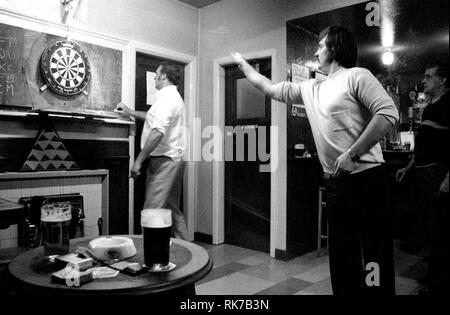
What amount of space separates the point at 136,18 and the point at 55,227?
2817 millimetres

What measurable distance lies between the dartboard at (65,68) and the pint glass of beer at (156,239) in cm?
223

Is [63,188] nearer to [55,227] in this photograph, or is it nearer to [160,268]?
[55,227]

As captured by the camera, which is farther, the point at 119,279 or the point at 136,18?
the point at 136,18

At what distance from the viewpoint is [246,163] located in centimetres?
387

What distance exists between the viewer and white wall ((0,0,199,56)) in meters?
2.89

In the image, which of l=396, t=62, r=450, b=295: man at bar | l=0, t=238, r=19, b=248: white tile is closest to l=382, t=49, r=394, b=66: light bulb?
l=396, t=62, r=450, b=295: man at bar

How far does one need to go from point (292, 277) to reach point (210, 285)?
0.71m

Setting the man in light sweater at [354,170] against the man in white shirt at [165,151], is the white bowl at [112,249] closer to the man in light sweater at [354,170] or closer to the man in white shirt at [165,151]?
the man in light sweater at [354,170]

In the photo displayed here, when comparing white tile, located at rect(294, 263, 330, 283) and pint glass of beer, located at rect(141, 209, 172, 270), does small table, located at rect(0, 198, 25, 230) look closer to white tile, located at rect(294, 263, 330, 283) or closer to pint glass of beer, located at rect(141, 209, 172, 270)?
pint glass of beer, located at rect(141, 209, 172, 270)

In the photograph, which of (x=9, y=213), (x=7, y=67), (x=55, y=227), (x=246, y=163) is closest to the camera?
Answer: (x=55, y=227)

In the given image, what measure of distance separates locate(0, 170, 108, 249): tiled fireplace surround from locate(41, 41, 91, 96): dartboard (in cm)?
72

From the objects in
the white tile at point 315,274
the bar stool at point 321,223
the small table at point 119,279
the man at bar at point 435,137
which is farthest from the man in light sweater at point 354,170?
the bar stool at point 321,223

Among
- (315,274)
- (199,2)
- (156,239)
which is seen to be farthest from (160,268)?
(199,2)

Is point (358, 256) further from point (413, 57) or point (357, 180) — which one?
point (413, 57)
